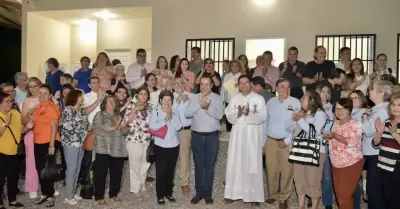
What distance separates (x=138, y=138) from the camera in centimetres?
530

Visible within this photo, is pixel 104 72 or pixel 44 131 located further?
pixel 104 72

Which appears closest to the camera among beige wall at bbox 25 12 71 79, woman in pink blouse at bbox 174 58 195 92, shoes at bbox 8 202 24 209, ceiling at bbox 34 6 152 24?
shoes at bbox 8 202 24 209

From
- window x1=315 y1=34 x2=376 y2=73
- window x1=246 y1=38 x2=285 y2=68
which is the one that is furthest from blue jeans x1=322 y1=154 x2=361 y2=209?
window x1=246 y1=38 x2=285 y2=68

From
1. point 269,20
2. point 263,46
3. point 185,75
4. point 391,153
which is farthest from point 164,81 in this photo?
point 263,46

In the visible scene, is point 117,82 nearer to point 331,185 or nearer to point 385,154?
point 331,185

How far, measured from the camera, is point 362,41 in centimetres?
878

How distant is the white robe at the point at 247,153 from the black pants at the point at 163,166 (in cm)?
71

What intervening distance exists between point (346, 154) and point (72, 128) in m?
3.19

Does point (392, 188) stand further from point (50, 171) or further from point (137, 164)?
point (50, 171)

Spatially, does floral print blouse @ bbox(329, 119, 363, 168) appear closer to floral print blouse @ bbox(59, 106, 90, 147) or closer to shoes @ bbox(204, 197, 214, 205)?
shoes @ bbox(204, 197, 214, 205)

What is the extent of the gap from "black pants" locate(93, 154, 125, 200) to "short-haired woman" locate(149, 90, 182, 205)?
0.52 m

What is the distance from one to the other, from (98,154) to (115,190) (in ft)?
1.72

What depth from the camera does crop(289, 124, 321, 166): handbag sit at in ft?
15.0

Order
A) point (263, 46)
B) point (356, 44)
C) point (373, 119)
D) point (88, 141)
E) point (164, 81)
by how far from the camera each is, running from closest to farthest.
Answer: point (373, 119) → point (88, 141) → point (164, 81) → point (356, 44) → point (263, 46)
